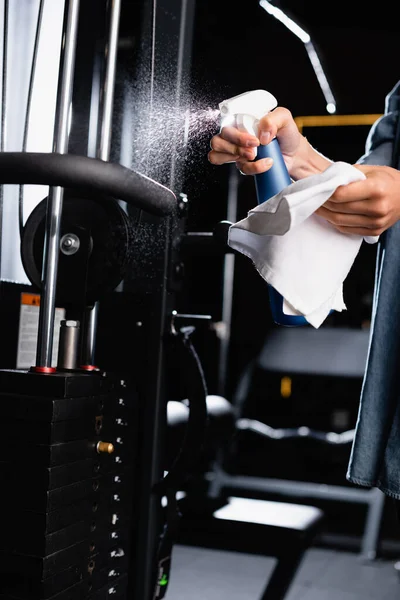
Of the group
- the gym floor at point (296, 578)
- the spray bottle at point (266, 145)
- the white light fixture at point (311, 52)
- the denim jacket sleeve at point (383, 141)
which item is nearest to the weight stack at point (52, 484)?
the spray bottle at point (266, 145)

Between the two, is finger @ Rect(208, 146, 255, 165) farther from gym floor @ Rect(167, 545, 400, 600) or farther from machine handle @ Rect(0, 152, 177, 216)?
gym floor @ Rect(167, 545, 400, 600)

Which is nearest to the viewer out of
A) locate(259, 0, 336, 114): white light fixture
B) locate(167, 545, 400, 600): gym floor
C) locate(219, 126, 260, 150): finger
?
locate(219, 126, 260, 150): finger

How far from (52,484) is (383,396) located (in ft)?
1.45

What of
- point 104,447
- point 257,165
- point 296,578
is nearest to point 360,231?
point 257,165

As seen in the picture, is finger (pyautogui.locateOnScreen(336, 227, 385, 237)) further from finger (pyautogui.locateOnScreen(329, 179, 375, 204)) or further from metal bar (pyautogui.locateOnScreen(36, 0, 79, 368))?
metal bar (pyautogui.locateOnScreen(36, 0, 79, 368))

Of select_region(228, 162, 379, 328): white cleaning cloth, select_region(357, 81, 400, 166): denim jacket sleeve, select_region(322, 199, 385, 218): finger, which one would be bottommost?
select_region(228, 162, 379, 328): white cleaning cloth

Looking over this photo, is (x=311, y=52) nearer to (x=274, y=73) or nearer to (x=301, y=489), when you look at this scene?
(x=274, y=73)

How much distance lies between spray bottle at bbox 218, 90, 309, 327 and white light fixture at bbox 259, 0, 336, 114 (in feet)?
1.31

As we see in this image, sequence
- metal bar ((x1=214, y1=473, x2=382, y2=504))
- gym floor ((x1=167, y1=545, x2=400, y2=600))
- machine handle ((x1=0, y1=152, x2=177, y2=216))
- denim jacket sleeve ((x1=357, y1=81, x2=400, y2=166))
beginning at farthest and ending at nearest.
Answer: metal bar ((x1=214, y1=473, x2=382, y2=504)) → gym floor ((x1=167, y1=545, x2=400, y2=600)) → denim jacket sleeve ((x1=357, y1=81, x2=400, y2=166)) → machine handle ((x1=0, y1=152, x2=177, y2=216))

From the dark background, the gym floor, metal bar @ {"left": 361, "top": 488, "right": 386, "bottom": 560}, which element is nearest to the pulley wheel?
the dark background

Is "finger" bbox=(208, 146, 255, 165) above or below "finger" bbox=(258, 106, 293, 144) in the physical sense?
below

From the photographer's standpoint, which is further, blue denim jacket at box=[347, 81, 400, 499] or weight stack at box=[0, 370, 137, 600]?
blue denim jacket at box=[347, 81, 400, 499]

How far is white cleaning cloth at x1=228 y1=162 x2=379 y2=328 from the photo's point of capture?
637 mm

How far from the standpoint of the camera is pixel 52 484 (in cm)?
70
